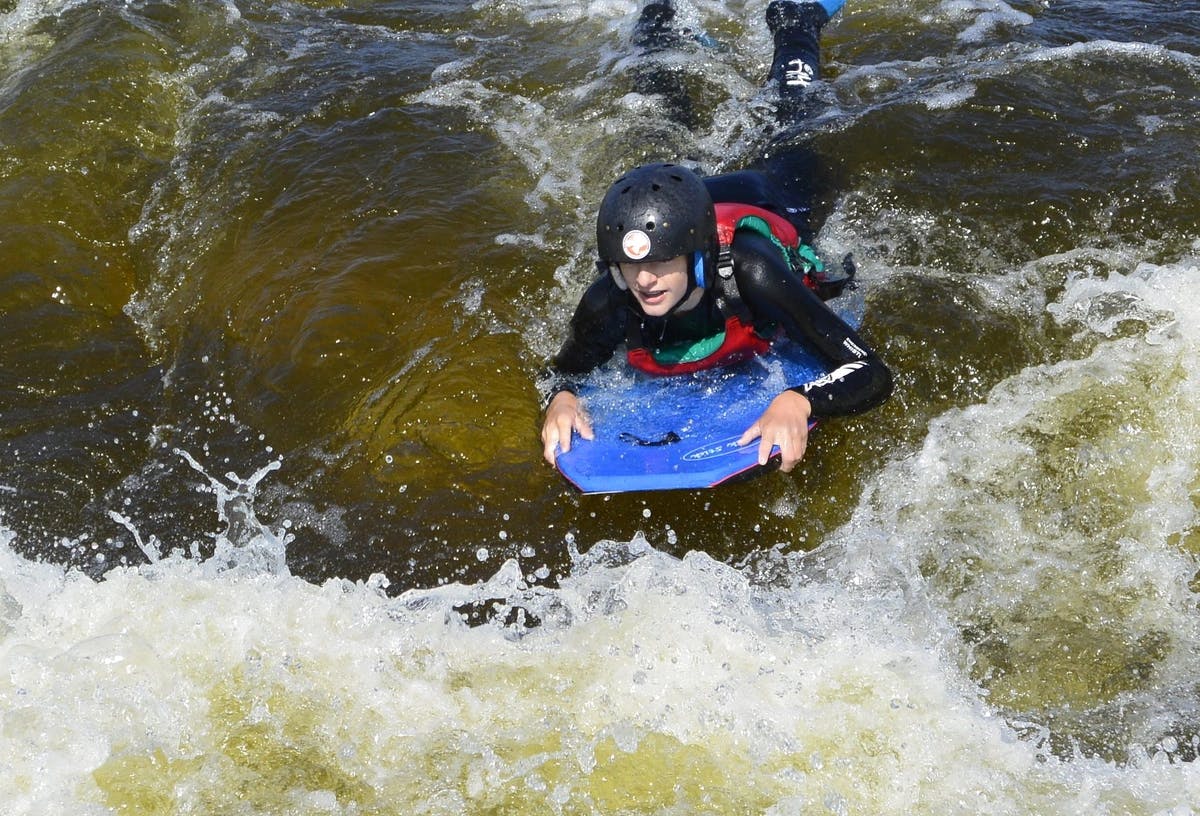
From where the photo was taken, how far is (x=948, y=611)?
13.3ft

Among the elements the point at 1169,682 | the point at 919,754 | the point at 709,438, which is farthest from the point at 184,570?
the point at 1169,682

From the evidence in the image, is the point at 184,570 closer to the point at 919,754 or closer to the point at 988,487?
the point at 919,754

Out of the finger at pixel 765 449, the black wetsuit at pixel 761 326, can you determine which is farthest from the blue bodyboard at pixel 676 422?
the black wetsuit at pixel 761 326

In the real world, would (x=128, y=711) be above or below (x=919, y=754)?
above

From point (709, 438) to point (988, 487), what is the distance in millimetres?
1221

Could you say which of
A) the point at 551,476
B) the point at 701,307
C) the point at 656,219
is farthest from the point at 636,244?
the point at 551,476

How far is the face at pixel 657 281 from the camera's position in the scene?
432cm

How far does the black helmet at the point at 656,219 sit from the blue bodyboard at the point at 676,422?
2.21 ft

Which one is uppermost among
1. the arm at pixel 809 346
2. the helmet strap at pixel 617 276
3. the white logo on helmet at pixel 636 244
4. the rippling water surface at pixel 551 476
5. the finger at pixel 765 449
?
the white logo on helmet at pixel 636 244

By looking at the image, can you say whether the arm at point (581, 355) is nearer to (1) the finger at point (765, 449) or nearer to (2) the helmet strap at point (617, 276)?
(2) the helmet strap at point (617, 276)

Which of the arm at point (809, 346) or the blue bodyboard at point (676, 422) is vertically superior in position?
the arm at point (809, 346)

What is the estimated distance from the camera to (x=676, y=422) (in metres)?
4.64

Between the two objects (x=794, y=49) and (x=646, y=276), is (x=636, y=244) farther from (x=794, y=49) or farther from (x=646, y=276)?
(x=794, y=49)

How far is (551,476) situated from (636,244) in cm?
118
